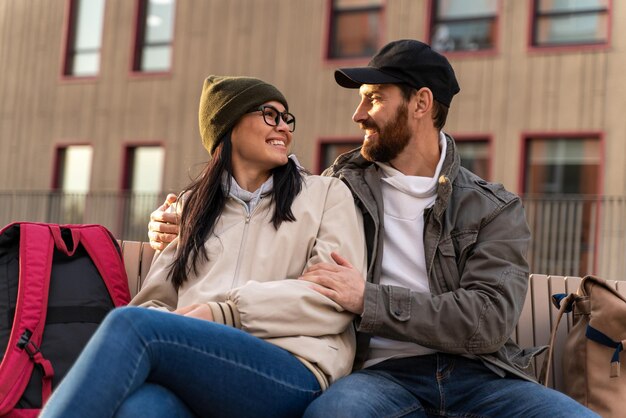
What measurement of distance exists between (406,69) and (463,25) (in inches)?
505

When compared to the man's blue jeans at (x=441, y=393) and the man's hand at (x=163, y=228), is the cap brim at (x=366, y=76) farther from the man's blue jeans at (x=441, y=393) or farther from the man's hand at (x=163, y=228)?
the man's blue jeans at (x=441, y=393)

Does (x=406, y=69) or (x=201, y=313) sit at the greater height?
(x=406, y=69)

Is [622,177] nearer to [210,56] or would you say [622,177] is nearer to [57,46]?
[210,56]

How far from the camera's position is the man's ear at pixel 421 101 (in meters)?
4.78

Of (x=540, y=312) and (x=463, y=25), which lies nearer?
(x=540, y=312)

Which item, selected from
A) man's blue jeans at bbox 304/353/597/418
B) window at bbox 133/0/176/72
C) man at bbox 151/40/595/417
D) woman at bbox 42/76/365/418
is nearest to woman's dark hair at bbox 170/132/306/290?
woman at bbox 42/76/365/418

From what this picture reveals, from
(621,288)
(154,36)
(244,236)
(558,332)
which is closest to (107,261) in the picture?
(244,236)

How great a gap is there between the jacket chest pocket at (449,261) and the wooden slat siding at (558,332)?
25.4 inches

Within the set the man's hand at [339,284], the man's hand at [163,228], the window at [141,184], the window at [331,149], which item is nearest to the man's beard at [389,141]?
the man's hand at [339,284]

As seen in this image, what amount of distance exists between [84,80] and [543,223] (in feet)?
31.3

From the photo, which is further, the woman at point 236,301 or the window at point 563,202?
the window at point 563,202

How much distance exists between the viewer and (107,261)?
4.88 meters

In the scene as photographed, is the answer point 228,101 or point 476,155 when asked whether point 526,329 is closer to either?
point 228,101

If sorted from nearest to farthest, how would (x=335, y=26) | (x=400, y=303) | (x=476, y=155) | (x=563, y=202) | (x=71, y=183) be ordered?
1. (x=400, y=303)
2. (x=563, y=202)
3. (x=476, y=155)
4. (x=335, y=26)
5. (x=71, y=183)
